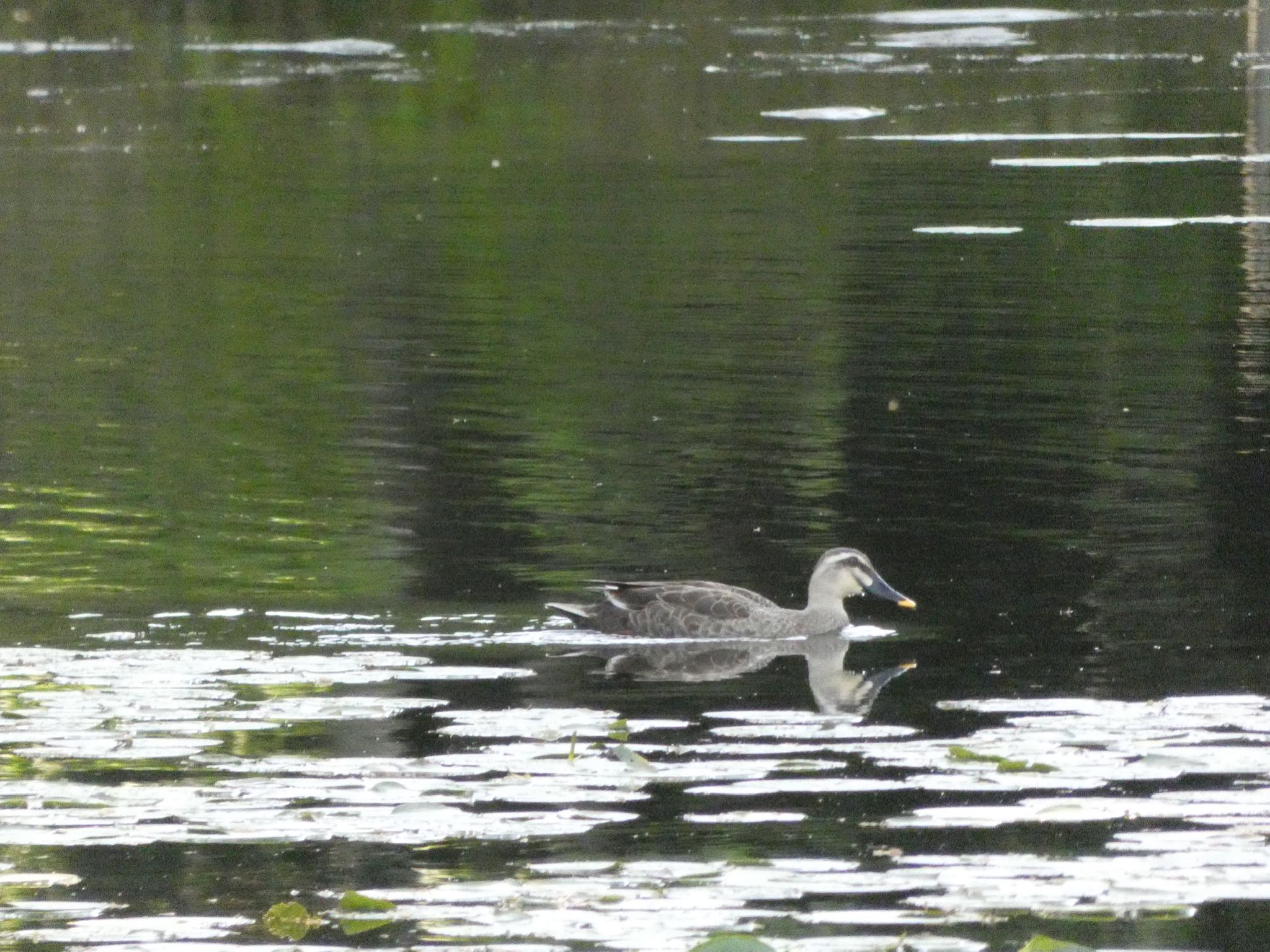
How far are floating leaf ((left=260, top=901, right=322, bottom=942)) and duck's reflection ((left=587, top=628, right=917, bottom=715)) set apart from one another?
3728 mm

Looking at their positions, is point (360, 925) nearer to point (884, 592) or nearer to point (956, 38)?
point (884, 592)

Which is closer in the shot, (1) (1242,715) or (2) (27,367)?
(1) (1242,715)

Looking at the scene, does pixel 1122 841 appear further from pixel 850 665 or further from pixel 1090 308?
pixel 1090 308

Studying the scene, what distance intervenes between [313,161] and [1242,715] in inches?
1208

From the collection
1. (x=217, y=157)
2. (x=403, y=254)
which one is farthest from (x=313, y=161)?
(x=403, y=254)

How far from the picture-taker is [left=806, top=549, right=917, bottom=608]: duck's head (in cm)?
1294

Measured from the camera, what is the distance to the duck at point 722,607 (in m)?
12.7

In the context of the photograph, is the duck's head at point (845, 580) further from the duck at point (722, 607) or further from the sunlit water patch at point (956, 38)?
the sunlit water patch at point (956, 38)

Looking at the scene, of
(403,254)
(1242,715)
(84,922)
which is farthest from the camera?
(403,254)


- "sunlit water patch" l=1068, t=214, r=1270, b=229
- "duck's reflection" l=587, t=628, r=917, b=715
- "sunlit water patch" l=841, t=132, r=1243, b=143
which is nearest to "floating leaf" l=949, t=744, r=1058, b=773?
"duck's reflection" l=587, t=628, r=917, b=715

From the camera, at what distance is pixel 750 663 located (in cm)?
1253

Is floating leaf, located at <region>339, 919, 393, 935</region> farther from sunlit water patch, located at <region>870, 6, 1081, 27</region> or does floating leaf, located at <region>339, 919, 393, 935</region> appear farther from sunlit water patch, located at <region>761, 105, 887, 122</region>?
sunlit water patch, located at <region>870, 6, 1081, 27</region>

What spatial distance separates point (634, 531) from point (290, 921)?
24.2ft

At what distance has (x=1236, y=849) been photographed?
8.63 meters
